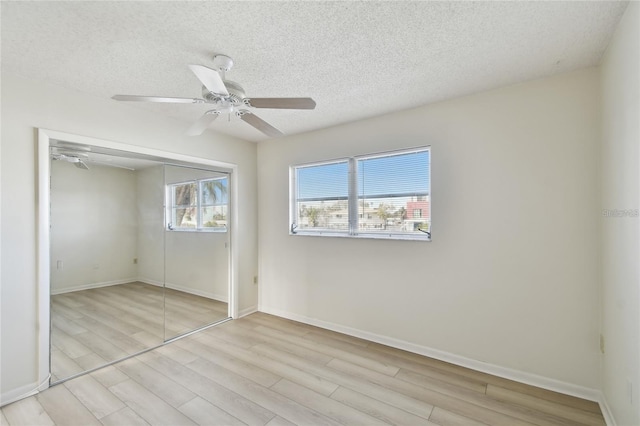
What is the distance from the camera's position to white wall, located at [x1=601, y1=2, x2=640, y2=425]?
1470mm

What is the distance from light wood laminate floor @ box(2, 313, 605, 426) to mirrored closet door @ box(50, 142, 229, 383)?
1.50 ft

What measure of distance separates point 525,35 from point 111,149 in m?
3.52

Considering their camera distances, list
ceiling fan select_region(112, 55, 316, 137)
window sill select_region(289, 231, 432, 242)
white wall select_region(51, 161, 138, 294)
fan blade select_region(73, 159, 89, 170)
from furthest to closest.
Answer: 1. window sill select_region(289, 231, 432, 242)
2. fan blade select_region(73, 159, 89, 170)
3. white wall select_region(51, 161, 138, 294)
4. ceiling fan select_region(112, 55, 316, 137)

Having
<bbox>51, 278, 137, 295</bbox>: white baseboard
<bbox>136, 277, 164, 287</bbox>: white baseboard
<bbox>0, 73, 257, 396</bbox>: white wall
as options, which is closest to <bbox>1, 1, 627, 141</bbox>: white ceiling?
<bbox>0, 73, 257, 396</bbox>: white wall

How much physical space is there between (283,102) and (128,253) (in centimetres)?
287

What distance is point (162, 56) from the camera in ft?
6.35

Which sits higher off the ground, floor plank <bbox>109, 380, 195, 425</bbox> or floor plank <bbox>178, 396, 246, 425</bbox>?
floor plank <bbox>109, 380, 195, 425</bbox>

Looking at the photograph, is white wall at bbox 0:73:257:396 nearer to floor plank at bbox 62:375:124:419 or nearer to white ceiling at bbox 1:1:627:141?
white ceiling at bbox 1:1:627:141

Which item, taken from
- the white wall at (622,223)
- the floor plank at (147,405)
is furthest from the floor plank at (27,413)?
the white wall at (622,223)

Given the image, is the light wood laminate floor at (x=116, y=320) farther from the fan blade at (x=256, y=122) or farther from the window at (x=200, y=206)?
the fan blade at (x=256, y=122)

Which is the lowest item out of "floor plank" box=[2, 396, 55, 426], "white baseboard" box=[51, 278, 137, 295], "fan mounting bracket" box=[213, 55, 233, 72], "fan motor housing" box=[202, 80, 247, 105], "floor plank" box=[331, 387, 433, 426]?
"floor plank" box=[331, 387, 433, 426]

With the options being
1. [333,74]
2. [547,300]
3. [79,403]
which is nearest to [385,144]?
[333,74]

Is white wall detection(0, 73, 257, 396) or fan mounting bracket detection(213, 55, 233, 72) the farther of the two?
white wall detection(0, 73, 257, 396)

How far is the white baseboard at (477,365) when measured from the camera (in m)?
2.14
